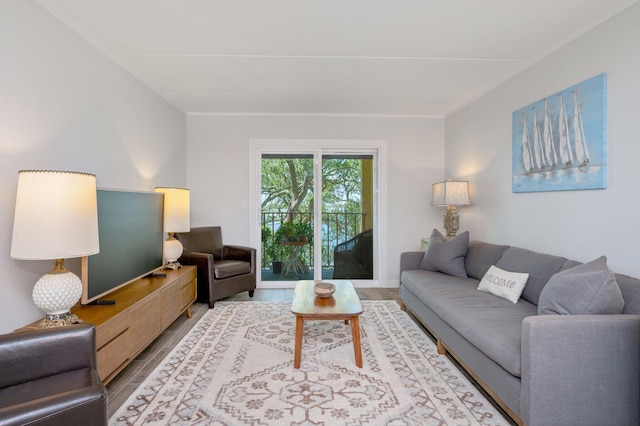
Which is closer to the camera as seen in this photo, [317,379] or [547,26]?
[317,379]

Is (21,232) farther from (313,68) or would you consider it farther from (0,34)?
(313,68)

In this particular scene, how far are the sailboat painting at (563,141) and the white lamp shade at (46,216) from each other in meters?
3.34

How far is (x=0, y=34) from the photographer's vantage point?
176 centimetres

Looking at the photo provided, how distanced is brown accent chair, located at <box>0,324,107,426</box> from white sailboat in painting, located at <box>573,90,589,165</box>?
3.18 m

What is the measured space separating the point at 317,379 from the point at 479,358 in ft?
3.43

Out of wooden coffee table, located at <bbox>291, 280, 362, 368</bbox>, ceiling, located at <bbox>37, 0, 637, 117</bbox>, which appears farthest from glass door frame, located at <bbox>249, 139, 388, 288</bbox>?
wooden coffee table, located at <bbox>291, 280, 362, 368</bbox>

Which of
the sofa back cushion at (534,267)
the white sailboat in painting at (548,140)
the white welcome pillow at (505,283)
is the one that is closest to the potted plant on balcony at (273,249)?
the white welcome pillow at (505,283)

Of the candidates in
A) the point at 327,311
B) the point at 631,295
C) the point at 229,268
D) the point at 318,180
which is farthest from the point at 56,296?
the point at 318,180

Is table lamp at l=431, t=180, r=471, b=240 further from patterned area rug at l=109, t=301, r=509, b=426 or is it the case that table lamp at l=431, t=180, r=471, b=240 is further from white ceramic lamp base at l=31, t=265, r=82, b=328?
white ceramic lamp base at l=31, t=265, r=82, b=328

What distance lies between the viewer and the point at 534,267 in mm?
2443

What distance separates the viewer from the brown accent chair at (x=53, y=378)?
1.07 m

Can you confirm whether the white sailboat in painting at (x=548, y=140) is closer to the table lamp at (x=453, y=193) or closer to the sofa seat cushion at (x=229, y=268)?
the table lamp at (x=453, y=193)

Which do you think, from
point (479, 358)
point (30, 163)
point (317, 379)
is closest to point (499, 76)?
point (479, 358)

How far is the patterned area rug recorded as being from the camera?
1.78 meters
